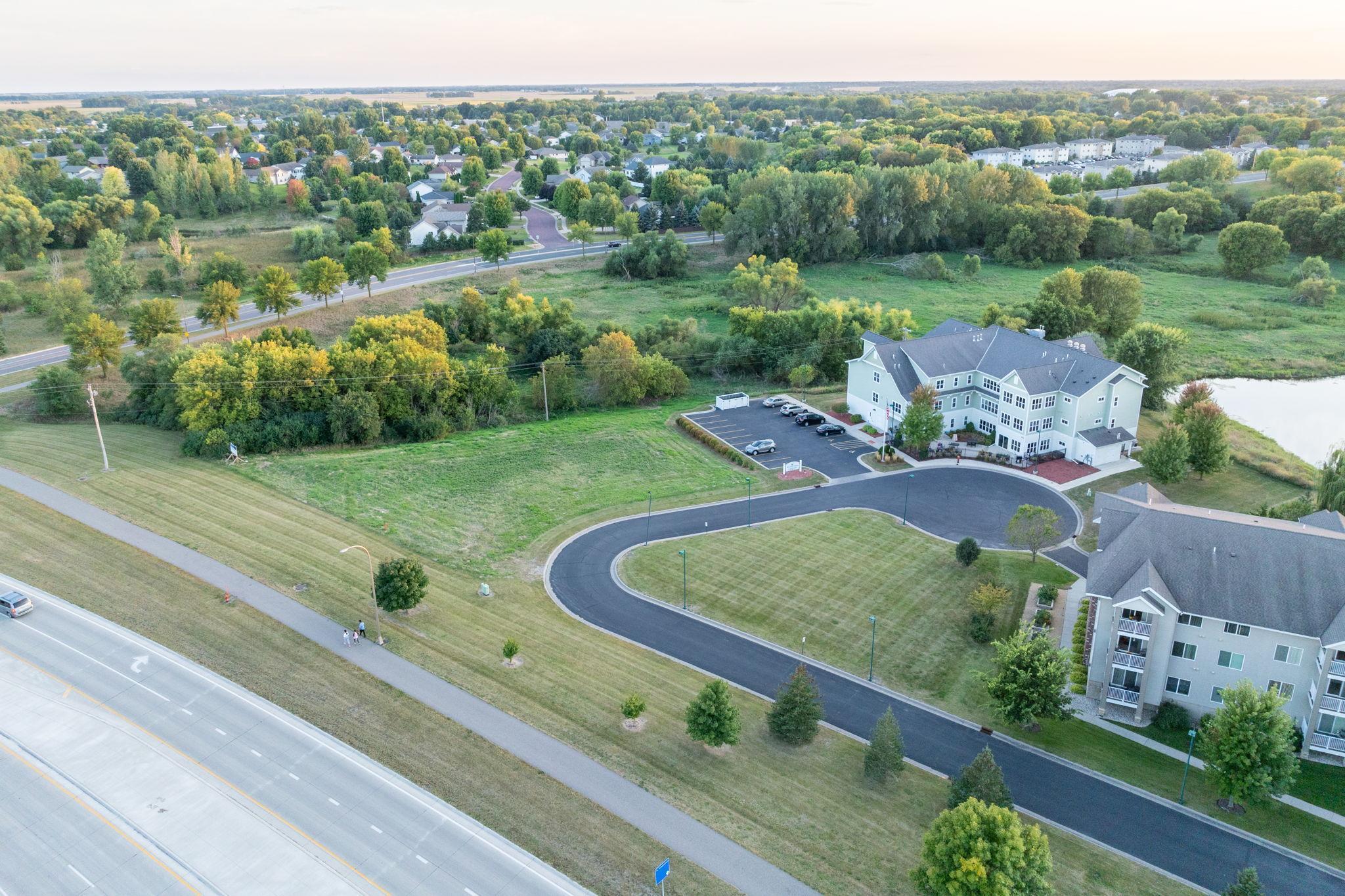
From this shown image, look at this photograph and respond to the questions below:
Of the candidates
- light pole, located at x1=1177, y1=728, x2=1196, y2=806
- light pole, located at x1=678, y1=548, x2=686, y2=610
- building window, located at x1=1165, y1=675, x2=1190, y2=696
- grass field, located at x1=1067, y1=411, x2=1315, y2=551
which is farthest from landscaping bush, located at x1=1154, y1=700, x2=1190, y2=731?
light pole, located at x1=678, y1=548, x2=686, y2=610

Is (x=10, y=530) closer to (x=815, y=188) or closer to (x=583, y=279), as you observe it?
(x=583, y=279)

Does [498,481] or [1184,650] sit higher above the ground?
[1184,650]

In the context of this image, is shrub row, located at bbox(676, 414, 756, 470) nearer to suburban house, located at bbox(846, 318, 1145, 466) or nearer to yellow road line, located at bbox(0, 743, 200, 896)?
suburban house, located at bbox(846, 318, 1145, 466)

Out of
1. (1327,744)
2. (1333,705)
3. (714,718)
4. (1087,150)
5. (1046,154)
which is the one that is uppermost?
(1087,150)

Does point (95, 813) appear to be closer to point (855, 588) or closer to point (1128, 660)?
point (855, 588)

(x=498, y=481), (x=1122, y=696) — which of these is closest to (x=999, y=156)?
(x=498, y=481)

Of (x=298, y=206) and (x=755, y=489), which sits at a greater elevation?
(x=298, y=206)

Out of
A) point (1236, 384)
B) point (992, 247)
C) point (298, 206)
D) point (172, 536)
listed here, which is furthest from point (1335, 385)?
point (298, 206)
